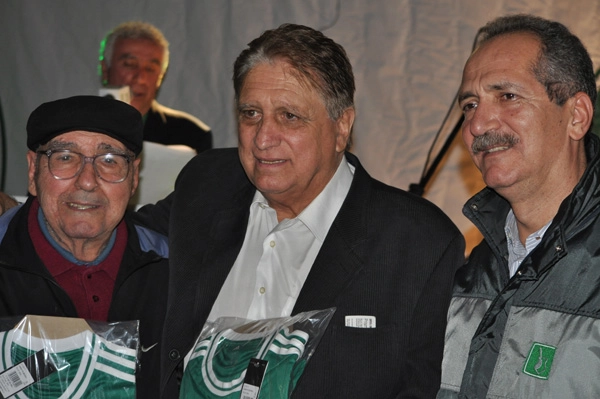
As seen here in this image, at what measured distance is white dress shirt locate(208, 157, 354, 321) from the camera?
111 inches

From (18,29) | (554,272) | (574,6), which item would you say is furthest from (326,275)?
(18,29)

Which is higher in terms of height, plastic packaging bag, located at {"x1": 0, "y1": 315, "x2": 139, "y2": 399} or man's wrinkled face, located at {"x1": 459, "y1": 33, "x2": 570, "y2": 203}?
→ man's wrinkled face, located at {"x1": 459, "y1": 33, "x2": 570, "y2": 203}

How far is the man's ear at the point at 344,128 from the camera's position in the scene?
296cm

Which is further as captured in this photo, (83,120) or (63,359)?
(83,120)

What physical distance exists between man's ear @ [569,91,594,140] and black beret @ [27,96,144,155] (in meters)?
1.49

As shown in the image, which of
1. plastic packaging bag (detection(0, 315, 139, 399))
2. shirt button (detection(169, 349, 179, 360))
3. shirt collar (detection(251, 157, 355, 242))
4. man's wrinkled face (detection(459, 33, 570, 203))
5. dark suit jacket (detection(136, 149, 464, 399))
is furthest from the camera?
shirt collar (detection(251, 157, 355, 242))

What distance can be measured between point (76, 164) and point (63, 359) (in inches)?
27.4

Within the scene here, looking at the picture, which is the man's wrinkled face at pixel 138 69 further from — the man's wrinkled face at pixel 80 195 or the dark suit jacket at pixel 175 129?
the man's wrinkled face at pixel 80 195

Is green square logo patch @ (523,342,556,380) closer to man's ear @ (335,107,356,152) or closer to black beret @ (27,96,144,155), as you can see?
man's ear @ (335,107,356,152)

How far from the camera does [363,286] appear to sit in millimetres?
2738

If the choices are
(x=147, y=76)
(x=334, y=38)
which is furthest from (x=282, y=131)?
(x=147, y=76)

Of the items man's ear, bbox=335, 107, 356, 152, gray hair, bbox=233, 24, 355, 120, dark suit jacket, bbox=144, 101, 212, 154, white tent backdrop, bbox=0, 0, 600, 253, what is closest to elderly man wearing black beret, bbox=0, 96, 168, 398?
gray hair, bbox=233, 24, 355, 120

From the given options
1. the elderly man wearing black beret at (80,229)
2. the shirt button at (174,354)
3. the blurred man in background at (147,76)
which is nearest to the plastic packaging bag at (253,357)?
the shirt button at (174,354)

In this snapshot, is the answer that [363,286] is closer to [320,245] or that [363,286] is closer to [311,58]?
[320,245]
